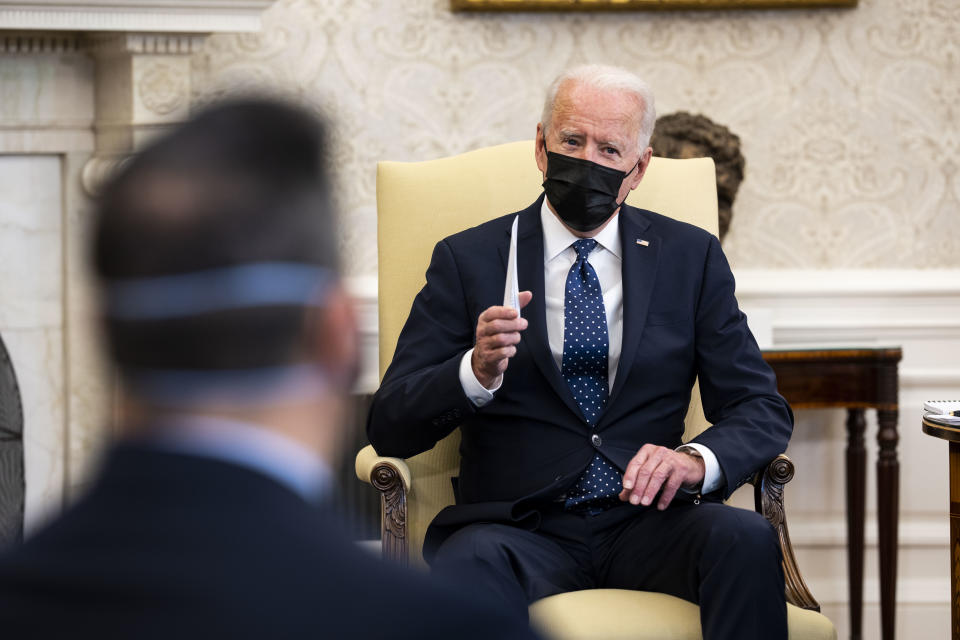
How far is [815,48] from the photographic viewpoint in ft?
11.4

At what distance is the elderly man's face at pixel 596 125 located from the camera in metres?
2.28

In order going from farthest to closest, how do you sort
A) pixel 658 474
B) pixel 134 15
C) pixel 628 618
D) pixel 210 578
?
pixel 134 15 < pixel 658 474 < pixel 628 618 < pixel 210 578

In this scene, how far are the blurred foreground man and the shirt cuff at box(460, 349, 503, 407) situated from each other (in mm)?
1289

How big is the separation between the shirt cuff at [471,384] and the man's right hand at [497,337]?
0.04 m

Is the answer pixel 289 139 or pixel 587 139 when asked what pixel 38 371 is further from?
pixel 289 139

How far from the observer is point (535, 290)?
89.5 inches

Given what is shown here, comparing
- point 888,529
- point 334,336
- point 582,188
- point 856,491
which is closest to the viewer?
point 334,336

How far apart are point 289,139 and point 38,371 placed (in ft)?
9.80

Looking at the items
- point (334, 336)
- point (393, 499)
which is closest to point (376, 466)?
point (393, 499)

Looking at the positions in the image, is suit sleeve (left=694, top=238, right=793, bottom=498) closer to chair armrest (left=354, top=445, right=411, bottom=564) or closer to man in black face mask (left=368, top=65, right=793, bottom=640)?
man in black face mask (left=368, top=65, right=793, bottom=640)

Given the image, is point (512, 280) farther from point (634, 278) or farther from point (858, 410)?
point (858, 410)

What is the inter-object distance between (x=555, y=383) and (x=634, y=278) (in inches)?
10.7

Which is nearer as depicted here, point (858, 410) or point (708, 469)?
point (708, 469)

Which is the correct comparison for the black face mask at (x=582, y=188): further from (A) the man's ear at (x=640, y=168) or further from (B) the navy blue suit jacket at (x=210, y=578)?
(B) the navy blue suit jacket at (x=210, y=578)
